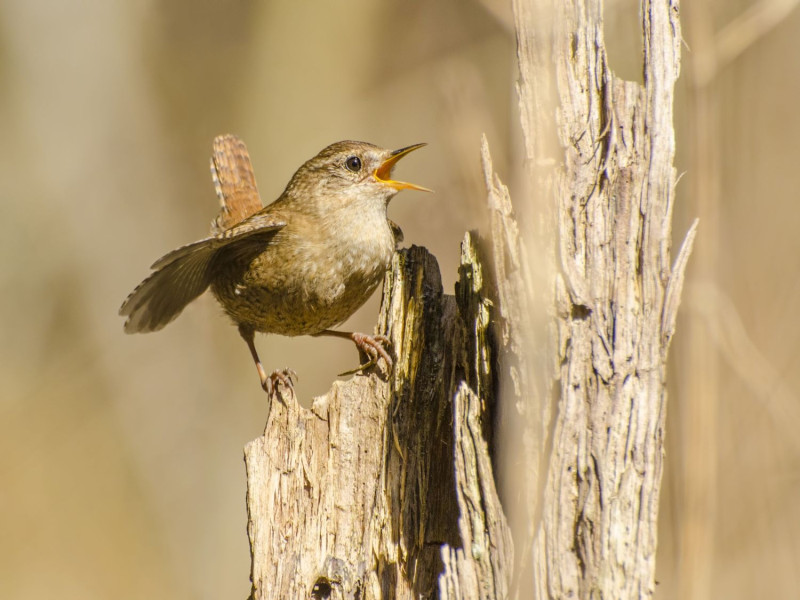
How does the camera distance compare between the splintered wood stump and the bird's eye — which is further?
the bird's eye

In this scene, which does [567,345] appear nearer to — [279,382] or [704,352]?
[704,352]

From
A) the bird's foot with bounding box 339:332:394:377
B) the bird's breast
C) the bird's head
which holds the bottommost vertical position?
the bird's foot with bounding box 339:332:394:377

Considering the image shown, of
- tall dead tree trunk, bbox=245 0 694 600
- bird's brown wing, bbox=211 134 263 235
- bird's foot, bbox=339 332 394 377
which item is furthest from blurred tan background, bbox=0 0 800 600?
tall dead tree trunk, bbox=245 0 694 600

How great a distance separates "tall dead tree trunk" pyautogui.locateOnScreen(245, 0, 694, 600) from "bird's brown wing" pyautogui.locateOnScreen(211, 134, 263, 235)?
6.67 feet

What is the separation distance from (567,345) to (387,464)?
74 centimetres

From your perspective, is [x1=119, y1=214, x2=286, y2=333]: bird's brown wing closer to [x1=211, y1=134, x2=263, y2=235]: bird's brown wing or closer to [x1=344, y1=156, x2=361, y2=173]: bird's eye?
[x1=344, y1=156, x2=361, y2=173]: bird's eye

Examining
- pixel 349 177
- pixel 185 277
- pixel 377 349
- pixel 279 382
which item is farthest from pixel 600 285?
pixel 185 277

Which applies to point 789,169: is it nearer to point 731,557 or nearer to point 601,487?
point 731,557

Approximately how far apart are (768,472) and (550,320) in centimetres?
117

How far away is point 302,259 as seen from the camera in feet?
10.1

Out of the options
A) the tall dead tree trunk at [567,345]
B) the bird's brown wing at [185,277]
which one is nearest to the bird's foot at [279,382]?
the bird's brown wing at [185,277]

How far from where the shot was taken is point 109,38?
5.53 meters

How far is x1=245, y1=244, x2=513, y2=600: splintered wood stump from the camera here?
6.98 feet

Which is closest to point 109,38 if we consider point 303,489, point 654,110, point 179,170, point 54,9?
point 54,9
